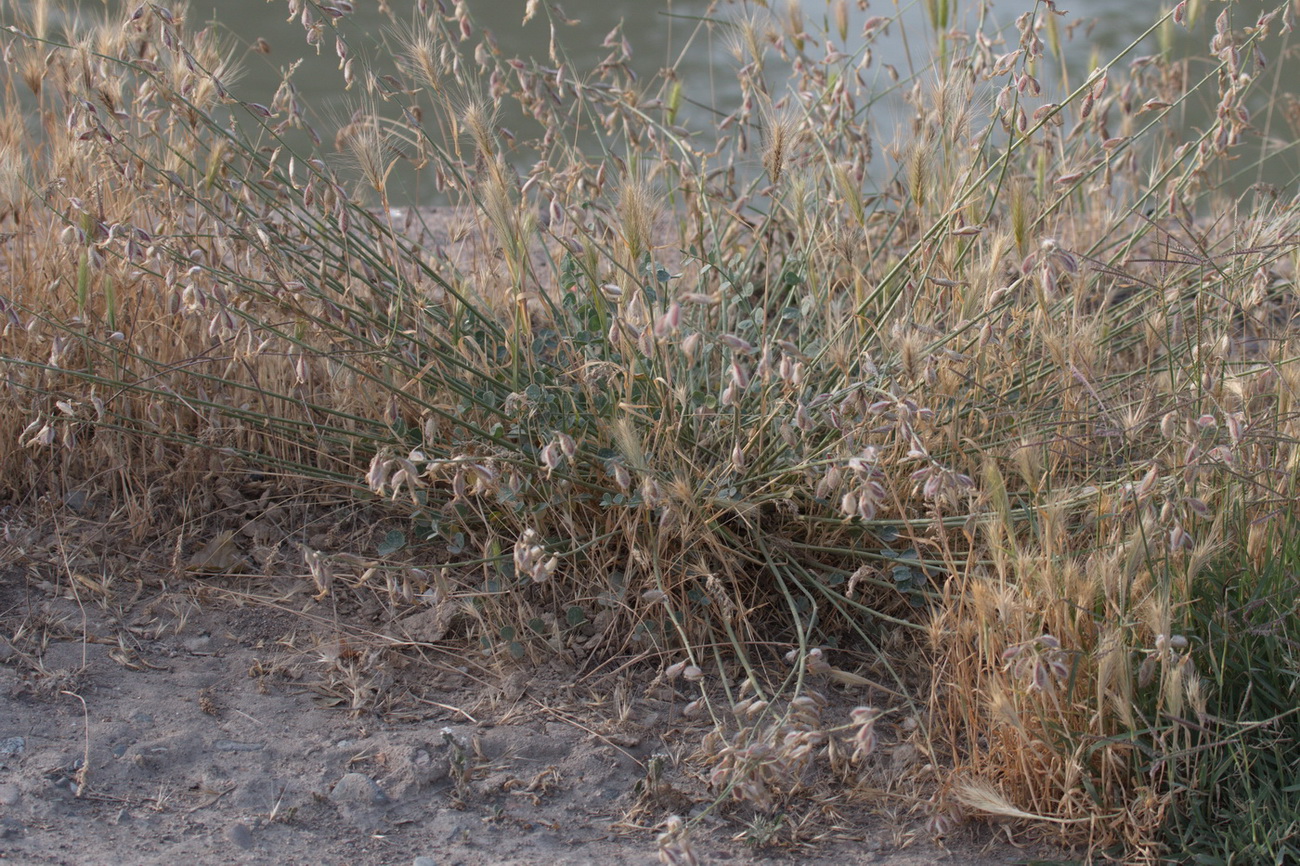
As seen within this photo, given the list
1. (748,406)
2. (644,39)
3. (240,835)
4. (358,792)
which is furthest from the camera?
(644,39)

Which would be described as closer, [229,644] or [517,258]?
[517,258]

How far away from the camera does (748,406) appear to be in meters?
2.44

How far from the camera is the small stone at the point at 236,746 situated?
1996 mm

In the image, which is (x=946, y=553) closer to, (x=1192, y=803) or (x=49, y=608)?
(x=1192, y=803)

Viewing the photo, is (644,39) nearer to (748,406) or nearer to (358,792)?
(748,406)

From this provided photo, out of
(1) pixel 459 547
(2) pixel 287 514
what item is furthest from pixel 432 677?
(2) pixel 287 514

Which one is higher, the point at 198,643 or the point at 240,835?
the point at 198,643

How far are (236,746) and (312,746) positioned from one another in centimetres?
12

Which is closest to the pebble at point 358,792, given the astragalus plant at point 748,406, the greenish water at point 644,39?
the astragalus plant at point 748,406

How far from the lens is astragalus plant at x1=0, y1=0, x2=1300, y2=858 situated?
6.06 ft

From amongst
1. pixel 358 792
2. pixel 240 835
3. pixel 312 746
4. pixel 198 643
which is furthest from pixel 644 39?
pixel 240 835

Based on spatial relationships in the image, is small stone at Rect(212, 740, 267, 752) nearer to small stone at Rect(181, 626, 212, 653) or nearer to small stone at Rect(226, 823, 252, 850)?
small stone at Rect(226, 823, 252, 850)

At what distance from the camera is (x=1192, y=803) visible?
1804 millimetres

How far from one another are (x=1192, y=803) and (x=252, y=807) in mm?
1423
